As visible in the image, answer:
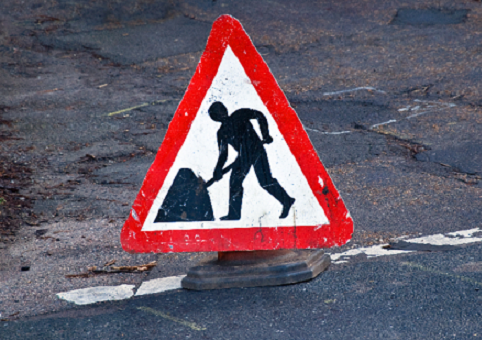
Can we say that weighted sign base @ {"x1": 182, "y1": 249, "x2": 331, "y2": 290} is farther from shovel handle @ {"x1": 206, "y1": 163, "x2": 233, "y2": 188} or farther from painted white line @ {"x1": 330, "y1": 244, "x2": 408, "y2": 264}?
shovel handle @ {"x1": 206, "y1": 163, "x2": 233, "y2": 188}

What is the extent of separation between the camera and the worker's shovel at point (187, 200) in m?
3.04

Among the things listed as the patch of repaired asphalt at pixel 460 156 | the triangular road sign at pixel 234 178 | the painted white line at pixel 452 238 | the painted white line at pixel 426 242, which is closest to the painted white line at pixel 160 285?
the triangular road sign at pixel 234 178

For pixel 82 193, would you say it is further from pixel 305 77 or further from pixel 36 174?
pixel 305 77

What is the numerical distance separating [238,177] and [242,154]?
12 centimetres

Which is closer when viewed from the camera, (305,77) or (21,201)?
(21,201)

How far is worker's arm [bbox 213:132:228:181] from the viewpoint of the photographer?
304cm

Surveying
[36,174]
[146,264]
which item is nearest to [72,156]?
[36,174]

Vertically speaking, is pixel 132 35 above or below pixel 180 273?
above

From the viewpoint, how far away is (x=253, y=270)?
10.5 feet

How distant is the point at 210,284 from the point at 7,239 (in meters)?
1.87

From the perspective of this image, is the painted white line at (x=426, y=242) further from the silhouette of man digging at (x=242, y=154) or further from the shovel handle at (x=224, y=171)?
the shovel handle at (x=224, y=171)

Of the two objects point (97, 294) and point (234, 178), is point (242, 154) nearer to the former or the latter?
point (234, 178)

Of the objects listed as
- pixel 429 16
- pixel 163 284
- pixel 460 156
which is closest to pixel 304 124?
pixel 460 156

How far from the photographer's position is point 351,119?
670 cm
